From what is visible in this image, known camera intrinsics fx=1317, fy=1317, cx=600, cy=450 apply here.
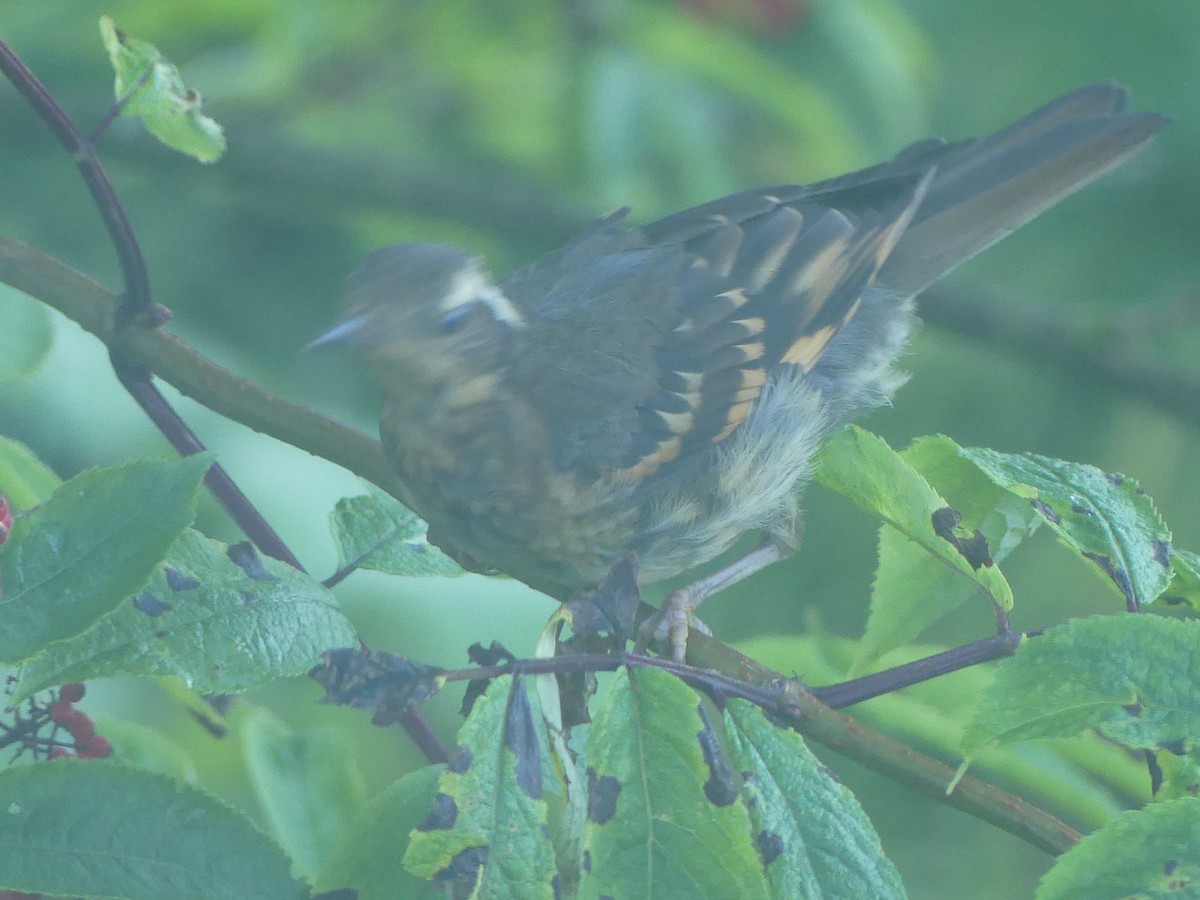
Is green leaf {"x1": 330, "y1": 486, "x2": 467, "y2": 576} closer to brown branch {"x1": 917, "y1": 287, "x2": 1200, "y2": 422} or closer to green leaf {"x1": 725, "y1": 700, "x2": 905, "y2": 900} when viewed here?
green leaf {"x1": 725, "y1": 700, "x2": 905, "y2": 900}

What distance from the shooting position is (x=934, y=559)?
4.82ft

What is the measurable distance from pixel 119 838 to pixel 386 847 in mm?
254

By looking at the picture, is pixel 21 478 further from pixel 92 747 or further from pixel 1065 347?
pixel 1065 347

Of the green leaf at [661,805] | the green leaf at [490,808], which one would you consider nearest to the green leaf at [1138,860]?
the green leaf at [661,805]

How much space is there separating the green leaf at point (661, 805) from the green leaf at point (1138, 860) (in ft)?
0.80

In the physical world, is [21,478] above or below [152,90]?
below

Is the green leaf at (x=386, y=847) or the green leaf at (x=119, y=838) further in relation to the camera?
the green leaf at (x=386, y=847)

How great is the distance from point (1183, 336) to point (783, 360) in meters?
3.43

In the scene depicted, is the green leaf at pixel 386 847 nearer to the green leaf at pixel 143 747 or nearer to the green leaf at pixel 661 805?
the green leaf at pixel 661 805

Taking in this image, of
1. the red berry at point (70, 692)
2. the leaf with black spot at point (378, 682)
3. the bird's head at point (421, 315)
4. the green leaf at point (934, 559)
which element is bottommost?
the leaf with black spot at point (378, 682)

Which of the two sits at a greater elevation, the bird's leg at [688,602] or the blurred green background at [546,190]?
the blurred green background at [546,190]

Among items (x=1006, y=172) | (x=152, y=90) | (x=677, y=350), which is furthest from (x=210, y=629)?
(x=1006, y=172)

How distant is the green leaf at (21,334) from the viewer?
4.74 ft

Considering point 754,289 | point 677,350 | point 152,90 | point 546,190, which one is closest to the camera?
point 152,90
